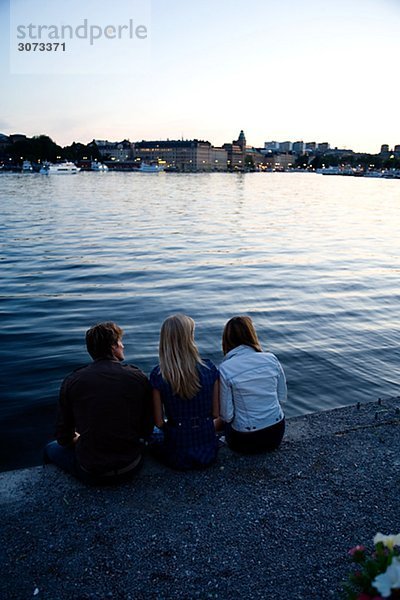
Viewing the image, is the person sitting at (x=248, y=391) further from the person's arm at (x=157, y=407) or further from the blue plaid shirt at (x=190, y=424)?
the person's arm at (x=157, y=407)

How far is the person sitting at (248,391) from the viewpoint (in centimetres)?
496

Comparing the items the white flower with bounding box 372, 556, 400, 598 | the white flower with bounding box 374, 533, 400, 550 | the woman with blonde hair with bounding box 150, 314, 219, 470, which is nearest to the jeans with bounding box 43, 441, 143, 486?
the woman with blonde hair with bounding box 150, 314, 219, 470

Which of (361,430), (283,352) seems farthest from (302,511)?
(283,352)

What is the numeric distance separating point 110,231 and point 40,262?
9536 mm

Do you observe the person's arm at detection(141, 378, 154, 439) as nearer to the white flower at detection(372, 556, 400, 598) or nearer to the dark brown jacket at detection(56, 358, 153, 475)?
the dark brown jacket at detection(56, 358, 153, 475)

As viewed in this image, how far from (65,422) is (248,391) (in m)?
1.71

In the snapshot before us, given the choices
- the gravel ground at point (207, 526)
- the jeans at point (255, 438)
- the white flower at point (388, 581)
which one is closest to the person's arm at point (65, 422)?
the gravel ground at point (207, 526)

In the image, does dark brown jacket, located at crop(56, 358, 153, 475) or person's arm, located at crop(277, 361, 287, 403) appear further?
person's arm, located at crop(277, 361, 287, 403)

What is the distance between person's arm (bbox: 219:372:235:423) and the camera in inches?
195

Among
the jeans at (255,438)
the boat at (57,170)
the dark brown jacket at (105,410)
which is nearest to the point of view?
the dark brown jacket at (105,410)

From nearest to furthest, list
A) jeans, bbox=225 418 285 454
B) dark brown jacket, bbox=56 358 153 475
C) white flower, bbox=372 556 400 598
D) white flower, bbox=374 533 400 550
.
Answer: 1. white flower, bbox=372 556 400 598
2. white flower, bbox=374 533 400 550
3. dark brown jacket, bbox=56 358 153 475
4. jeans, bbox=225 418 285 454

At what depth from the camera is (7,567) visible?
371 centimetres

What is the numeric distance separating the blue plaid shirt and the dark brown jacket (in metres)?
0.20

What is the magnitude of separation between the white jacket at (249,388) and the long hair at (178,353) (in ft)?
1.59
